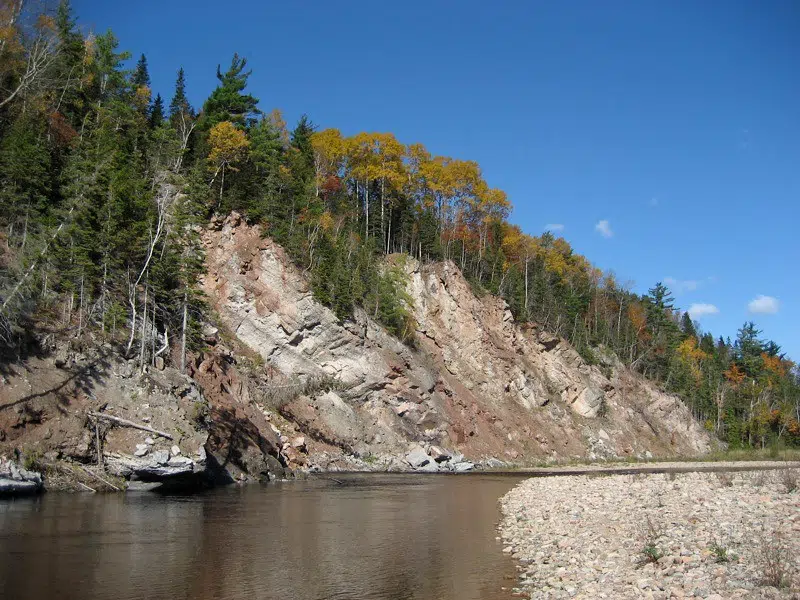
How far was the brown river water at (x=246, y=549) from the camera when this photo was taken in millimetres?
11914

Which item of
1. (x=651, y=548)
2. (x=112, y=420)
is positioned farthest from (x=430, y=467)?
(x=651, y=548)

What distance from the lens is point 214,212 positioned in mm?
51781

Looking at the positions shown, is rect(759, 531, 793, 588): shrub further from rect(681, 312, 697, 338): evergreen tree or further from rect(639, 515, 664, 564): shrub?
rect(681, 312, 697, 338): evergreen tree

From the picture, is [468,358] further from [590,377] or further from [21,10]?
[21,10]

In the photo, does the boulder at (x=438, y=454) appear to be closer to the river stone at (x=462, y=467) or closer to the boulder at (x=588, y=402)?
the river stone at (x=462, y=467)

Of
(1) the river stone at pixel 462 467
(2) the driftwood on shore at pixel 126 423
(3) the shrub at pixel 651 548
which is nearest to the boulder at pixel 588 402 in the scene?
(1) the river stone at pixel 462 467

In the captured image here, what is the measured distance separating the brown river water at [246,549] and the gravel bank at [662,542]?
1272mm

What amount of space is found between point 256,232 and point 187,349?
644 inches

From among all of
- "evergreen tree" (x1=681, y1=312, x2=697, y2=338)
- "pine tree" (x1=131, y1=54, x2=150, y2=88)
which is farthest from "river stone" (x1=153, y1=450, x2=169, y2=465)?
"evergreen tree" (x1=681, y1=312, x2=697, y2=338)

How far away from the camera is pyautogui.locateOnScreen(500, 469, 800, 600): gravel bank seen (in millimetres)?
10367

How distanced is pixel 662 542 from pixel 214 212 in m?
46.1

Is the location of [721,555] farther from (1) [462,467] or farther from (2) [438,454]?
(2) [438,454]

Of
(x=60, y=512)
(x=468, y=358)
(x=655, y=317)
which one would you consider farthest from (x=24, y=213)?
(x=655, y=317)

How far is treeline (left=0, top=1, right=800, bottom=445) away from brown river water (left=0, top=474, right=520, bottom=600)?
11.5 m
